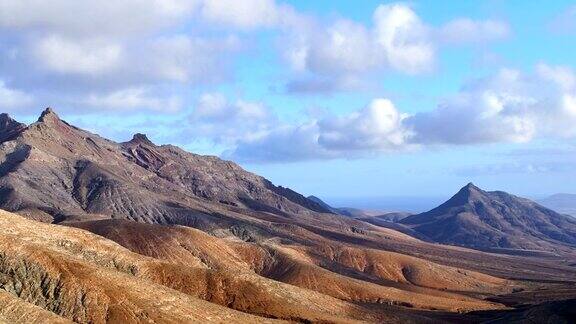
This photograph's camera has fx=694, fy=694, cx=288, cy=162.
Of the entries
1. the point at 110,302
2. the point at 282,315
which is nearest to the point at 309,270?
the point at 282,315

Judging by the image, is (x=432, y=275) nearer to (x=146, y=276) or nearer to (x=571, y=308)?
(x=571, y=308)

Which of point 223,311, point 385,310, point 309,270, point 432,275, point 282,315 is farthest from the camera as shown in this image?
point 432,275

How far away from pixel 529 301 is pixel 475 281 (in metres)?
42.0

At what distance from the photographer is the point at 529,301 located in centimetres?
15788

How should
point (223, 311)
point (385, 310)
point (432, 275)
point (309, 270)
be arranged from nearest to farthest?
point (223, 311)
point (385, 310)
point (309, 270)
point (432, 275)

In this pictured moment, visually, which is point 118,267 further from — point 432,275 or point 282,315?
point 432,275

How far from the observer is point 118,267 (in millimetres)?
100812

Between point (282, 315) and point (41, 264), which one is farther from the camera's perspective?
point (282, 315)

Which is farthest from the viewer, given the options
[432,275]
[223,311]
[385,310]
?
[432,275]

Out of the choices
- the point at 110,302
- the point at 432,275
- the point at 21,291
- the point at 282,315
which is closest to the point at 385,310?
the point at 282,315

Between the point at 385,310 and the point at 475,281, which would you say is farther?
the point at 475,281

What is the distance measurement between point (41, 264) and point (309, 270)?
83.8 meters

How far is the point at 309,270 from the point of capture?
157 meters

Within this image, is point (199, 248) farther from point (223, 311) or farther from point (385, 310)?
point (223, 311)
